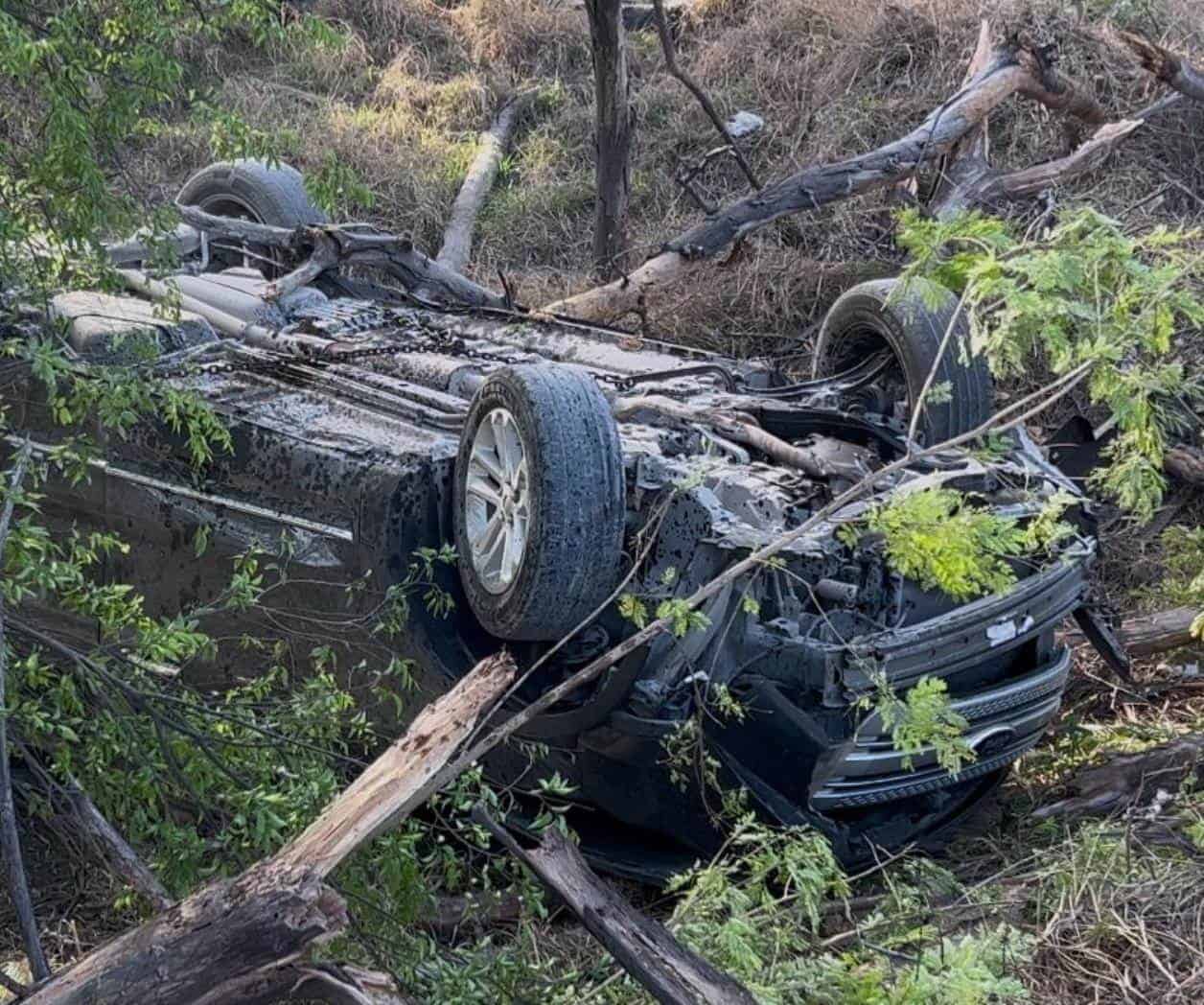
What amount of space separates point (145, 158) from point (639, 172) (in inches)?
149

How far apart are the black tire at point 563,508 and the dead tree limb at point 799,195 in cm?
367

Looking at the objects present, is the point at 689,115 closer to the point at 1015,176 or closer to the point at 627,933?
the point at 1015,176

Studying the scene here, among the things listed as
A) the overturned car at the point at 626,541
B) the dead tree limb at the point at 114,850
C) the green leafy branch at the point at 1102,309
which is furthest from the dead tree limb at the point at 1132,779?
the dead tree limb at the point at 114,850

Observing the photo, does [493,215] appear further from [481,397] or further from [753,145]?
[481,397]

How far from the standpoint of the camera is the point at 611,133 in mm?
8875

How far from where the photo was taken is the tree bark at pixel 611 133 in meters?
8.50

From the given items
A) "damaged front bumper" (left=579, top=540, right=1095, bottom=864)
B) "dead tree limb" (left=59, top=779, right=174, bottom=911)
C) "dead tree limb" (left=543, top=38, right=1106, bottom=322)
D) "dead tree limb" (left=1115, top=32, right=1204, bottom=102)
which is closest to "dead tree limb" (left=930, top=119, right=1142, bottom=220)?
A: "dead tree limb" (left=543, top=38, right=1106, bottom=322)

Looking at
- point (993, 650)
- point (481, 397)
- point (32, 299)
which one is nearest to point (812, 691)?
point (993, 650)

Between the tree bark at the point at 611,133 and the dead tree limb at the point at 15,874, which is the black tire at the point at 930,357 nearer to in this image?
the dead tree limb at the point at 15,874

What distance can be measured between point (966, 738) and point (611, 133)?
554cm

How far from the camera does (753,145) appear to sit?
1115cm

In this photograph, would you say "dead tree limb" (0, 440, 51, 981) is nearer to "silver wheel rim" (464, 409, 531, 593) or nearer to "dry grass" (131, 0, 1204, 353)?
"silver wheel rim" (464, 409, 531, 593)

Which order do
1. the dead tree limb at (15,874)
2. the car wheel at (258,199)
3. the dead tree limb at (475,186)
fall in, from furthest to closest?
the dead tree limb at (475,186) < the car wheel at (258,199) < the dead tree limb at (15,874)

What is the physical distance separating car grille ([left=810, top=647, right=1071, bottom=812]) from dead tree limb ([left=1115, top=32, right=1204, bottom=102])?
4854mm
